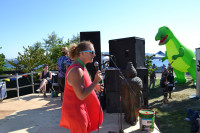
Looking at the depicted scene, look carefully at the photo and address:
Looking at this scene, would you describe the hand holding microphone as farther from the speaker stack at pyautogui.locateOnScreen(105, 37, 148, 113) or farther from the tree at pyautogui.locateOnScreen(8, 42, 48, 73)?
the tree at pyautogui.locateOnScreen(8, 42, 48, 73)

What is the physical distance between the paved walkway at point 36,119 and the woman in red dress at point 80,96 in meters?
1.56

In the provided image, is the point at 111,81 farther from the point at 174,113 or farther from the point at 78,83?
the point at 78,83

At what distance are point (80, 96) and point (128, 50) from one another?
12.4 feet

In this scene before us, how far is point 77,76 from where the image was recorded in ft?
5.29

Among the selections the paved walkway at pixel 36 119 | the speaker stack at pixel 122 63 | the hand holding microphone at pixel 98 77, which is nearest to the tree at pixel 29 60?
the paved walkway at pixel 36 119

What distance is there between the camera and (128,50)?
515cm

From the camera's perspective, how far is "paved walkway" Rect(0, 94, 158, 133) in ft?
12.0

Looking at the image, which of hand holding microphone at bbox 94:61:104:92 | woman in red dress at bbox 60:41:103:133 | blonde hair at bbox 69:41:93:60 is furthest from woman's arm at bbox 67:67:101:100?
blonde hair at bbox 69:41:93:60

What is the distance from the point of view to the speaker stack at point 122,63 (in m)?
4.85

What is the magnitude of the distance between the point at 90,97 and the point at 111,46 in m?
3.79

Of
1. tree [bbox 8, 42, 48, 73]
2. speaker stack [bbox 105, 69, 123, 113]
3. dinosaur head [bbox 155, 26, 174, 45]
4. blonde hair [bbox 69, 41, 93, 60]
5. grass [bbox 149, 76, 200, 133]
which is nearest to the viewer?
blonde hair [bbox 69, 41, 93, 60]

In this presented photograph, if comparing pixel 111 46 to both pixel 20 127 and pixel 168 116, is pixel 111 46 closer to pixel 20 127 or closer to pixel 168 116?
pixel 168 116

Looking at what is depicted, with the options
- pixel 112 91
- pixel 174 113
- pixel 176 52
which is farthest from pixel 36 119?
pixel 176 52

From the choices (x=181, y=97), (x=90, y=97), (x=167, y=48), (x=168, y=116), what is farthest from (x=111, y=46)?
(x=167, y=48)
